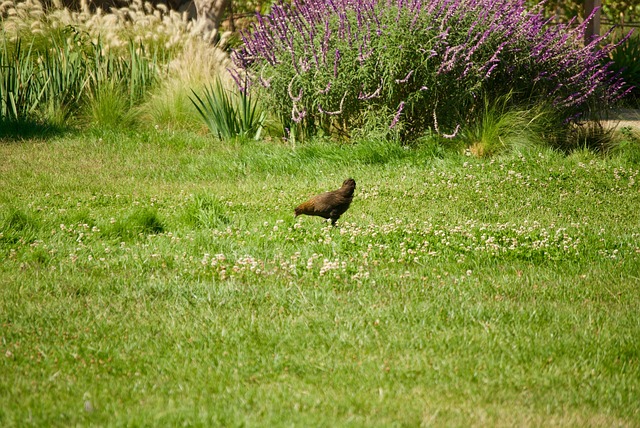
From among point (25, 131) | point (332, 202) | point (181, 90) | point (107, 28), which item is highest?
point (107, 28)

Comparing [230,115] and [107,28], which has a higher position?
[107,28]

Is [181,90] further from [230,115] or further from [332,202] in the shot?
[332,202]

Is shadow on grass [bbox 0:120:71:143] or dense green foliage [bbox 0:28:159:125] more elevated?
dense green foliage [bbox 0:28:159:125]

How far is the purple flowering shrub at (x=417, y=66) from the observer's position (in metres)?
9.96

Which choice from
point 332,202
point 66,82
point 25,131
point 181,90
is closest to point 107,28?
point 66,82

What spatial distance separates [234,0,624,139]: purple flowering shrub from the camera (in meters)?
9.96

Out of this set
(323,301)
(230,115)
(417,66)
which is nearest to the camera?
(323,301)

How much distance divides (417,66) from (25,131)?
5324 millimetres

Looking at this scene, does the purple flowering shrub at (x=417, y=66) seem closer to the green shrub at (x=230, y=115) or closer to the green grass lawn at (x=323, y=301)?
the green shrub at (x=230, y=115)

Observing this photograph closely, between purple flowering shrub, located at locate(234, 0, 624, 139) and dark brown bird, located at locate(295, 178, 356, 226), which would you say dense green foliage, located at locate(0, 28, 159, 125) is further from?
dark brown bird, located at locate(295, 178, 356, 226)

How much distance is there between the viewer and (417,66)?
9953 millimetres

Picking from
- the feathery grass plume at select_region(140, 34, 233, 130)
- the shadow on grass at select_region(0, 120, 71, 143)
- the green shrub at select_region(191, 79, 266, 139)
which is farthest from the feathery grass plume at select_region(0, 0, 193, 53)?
the green shrub at select_region(191, 79, 266, 139)

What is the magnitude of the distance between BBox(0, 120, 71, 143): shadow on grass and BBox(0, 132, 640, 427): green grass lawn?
245 centimetres

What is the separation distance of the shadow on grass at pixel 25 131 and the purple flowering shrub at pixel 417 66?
296 centimetres
